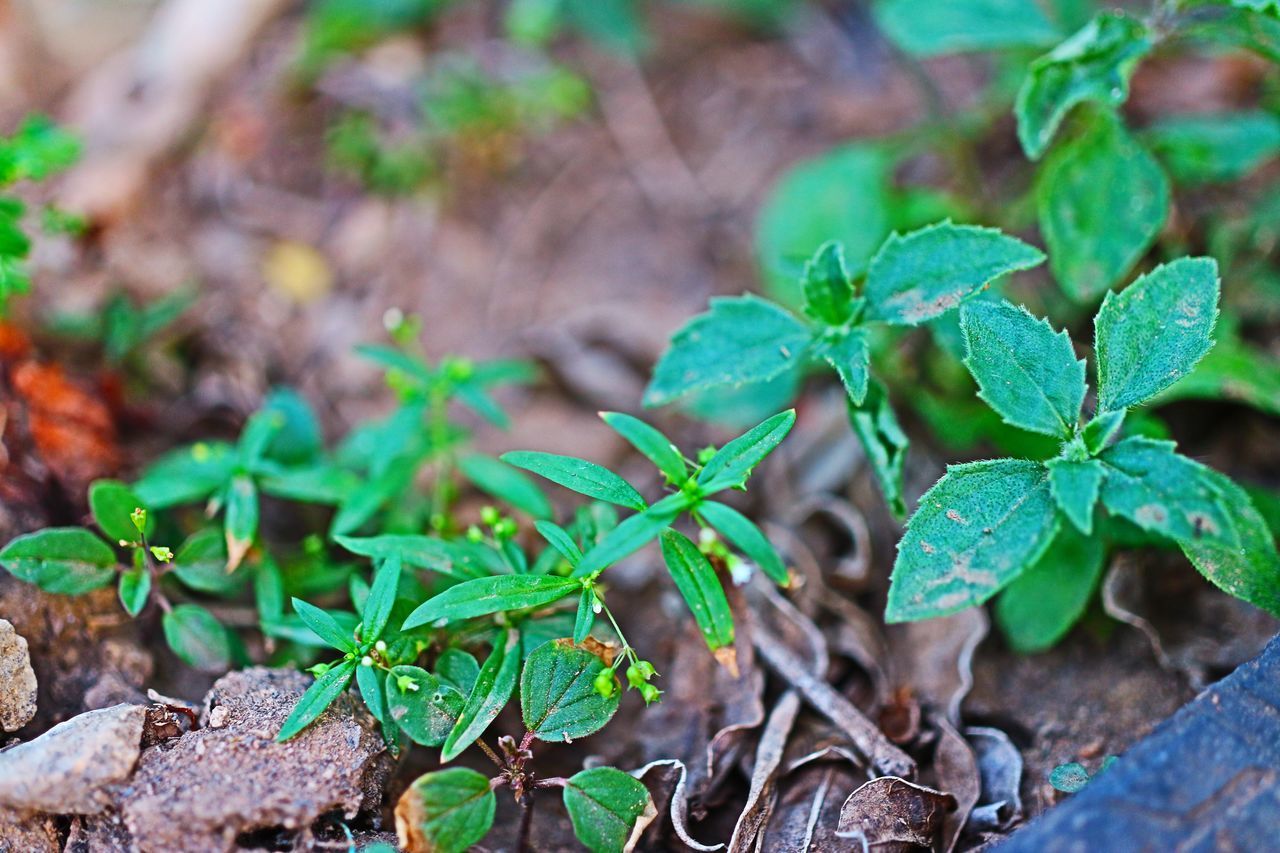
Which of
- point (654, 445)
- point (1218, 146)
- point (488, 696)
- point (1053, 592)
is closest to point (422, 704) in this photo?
point (488, 696)

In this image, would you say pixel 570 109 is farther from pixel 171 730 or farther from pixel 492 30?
pixel 171 730

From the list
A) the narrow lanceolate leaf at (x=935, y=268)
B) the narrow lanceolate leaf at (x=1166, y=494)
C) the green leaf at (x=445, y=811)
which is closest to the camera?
the narrow lanceolate leaf at (x=1166, y=494)

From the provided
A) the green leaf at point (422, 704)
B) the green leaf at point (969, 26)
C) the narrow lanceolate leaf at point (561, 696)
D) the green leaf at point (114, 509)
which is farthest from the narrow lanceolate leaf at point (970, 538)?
the green leaf at point (114, 509)

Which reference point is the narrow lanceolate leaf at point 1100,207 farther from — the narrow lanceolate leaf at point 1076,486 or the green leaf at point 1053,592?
the narrow lanceolate leaf at point 1076,486

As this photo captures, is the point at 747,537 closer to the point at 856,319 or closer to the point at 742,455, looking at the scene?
the point at 742,455

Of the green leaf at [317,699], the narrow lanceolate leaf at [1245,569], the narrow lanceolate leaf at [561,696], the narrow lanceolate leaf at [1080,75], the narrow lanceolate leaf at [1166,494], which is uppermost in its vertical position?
the narrow lanceolate leaf at [1080,75]

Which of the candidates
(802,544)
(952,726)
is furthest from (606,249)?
(952,726)

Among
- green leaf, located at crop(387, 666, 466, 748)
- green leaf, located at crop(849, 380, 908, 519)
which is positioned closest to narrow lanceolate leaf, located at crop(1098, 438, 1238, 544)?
green leaf, located at crop(849, 380, 908, 519)

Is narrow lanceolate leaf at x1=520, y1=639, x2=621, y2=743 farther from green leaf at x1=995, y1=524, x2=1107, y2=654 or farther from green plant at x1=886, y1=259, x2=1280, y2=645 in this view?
green leaf at x1=995, y1=524, x2=1107, y2=654
